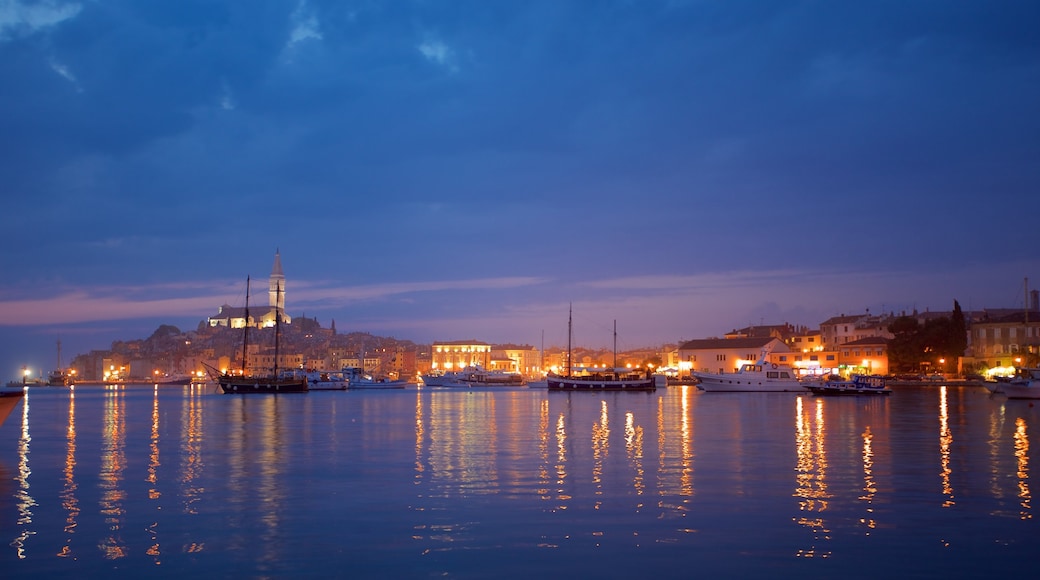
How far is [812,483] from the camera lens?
61.0 ft

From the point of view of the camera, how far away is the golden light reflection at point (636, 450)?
1852cm

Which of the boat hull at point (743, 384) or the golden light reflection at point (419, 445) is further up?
the golden light reflection at point (419, 445)

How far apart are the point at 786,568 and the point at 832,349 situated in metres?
124

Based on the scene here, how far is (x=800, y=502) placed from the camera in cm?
1614

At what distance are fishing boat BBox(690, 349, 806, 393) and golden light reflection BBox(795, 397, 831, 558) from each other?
51580mm

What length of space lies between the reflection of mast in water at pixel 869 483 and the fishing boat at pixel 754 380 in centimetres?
5669

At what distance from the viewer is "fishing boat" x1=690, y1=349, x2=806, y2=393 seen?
279 feet

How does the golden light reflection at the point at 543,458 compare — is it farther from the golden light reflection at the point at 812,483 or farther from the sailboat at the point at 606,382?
the sailboat at the point at 606,382

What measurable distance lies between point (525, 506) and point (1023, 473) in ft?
37.7

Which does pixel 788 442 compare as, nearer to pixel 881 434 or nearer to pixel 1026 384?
pixel 881 434

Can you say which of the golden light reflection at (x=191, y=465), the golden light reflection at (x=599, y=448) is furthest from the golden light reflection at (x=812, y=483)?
the golden light reflection at (x=191, y=465)

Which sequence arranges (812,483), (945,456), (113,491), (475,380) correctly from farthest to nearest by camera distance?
1. (475,380)
2. (945,456)
3. (812,483)
4. (113,491)

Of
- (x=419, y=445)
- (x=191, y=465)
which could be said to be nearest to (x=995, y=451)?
(x=419, y=445)

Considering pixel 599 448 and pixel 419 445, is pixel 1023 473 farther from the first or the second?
pixel 419 445
